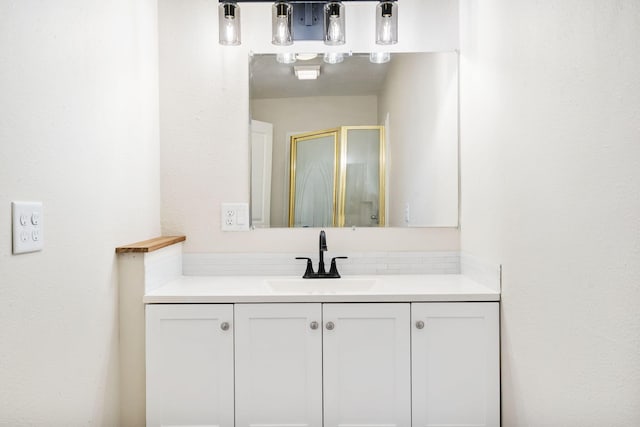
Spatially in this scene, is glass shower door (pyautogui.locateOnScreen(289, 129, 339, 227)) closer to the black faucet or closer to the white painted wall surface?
the white painted wall surface

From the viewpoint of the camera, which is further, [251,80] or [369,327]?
[251,80]

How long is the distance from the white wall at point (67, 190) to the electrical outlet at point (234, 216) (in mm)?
393

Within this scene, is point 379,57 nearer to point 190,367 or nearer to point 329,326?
point 329,326

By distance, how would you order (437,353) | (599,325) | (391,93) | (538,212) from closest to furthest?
(599,325) → (538,212) → (437,353) → (391,93)

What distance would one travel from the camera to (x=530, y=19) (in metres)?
1.37

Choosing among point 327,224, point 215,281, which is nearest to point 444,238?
point 327,224

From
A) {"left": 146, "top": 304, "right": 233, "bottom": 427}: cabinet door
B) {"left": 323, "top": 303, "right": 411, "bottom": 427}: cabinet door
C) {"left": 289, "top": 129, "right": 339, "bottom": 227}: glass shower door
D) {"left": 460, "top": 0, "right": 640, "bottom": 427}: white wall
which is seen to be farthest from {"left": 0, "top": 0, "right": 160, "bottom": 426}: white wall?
{"left": 460, "top": 0, "right": 640, "bottom": 427}: white wall

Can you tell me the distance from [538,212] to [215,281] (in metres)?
1.34

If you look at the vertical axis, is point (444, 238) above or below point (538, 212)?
below

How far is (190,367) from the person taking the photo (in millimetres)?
1602

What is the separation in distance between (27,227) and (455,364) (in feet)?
4.79

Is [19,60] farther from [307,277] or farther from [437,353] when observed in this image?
[437,353]

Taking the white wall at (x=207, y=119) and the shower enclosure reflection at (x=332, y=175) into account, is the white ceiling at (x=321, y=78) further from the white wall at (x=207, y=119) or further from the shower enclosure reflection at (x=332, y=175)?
the shower enclosure reflection at (x=332, y=175)

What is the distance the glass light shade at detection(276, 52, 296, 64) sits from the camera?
2.10 metres
